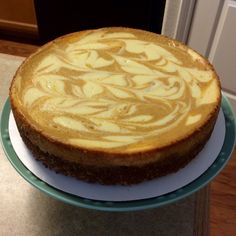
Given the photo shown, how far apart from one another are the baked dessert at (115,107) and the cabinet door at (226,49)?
28.6 inches

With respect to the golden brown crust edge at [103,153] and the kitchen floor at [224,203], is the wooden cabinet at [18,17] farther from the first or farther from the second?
the golden brown crust edge at [103,153]

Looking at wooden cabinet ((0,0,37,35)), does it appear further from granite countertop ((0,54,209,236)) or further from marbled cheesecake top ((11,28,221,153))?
granite countertop ((0,54,209,236))

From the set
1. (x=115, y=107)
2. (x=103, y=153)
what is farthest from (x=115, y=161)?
(x=115, y=107)

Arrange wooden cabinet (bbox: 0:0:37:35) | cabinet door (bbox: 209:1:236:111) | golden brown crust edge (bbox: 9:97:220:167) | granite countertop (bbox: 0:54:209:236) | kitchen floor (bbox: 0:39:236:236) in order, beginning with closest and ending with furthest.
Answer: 1. golden brown crust edge (bbox: 9:97:220:167)
2. granite countertop (bbox: 0:54:209:236)
3. kitchen floor (bbox: 0:39:236:236)
4. cabinet door (bbox: 209:1:236:111)
5. wooden cabinet (bbox: 0:0:37:35)

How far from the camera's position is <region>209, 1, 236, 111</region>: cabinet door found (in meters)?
1.51

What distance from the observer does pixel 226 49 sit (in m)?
1.60

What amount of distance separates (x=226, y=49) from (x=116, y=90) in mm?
1006

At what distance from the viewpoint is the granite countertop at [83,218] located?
812 millimetres

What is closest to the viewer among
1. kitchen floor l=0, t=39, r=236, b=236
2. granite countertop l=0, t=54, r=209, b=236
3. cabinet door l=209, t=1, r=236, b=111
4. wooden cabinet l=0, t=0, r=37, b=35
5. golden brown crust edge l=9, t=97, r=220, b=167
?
golden brown crust edge l=9, t=97, r=220, b=167

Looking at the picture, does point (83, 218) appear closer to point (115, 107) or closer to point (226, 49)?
point (115, 107)

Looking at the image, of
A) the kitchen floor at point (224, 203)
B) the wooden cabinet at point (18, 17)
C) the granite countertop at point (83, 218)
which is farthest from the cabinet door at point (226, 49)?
the wooden cabinet at point (18, 17)

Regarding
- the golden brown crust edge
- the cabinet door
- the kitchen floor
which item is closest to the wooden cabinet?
the cabinet door

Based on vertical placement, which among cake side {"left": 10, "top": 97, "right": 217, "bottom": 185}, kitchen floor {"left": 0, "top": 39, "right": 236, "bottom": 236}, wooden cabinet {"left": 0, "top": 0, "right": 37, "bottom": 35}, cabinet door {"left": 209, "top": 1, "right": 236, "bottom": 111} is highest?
cake side {"left": 10, "top": 97, "right": 217, "bottom": 185}

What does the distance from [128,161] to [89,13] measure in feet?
4.52
